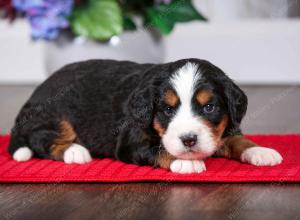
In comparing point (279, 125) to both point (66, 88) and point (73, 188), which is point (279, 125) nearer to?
point (66, 88)

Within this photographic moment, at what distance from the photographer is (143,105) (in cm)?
318

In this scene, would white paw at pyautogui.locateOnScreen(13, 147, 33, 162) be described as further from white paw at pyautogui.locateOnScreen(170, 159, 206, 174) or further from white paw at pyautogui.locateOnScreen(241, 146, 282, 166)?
white paw at pyautogui.locateOnScreen(241, 146, 282, 166)

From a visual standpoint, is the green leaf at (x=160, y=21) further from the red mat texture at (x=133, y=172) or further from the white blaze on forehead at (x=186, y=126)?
the white blaze on forehead at (x=186, y=126)

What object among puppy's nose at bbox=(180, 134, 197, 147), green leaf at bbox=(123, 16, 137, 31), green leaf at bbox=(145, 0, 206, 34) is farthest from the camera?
green leaf at bbox=(123, 16, 137, 31)

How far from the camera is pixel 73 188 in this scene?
3.04 metres

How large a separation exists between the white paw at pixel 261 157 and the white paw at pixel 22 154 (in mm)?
1138

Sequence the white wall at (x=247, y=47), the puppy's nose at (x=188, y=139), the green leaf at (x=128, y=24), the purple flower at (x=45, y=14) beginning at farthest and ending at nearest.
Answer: the white wall at (x=247, y=47)
the green leaf at (x=128, y=24)
the purple flower at (x=45, y=14)
the puppy's nose at (x=188, y=139)

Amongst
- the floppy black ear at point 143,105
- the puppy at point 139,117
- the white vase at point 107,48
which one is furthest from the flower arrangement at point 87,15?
the floppy black ear at point 143,105

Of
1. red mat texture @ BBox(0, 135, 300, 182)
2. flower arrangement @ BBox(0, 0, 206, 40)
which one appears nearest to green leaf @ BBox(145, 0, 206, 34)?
flower arrangement @ BBox(0, 0, 206, 40)

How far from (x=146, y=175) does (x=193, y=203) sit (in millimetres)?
390

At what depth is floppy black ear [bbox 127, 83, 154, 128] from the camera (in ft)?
10.4

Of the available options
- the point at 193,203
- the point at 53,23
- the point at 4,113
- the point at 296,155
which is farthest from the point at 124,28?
the point at 193,203

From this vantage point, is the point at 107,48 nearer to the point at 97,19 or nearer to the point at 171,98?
the point at 97,19

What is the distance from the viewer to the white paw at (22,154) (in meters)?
3.55
